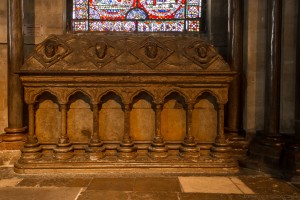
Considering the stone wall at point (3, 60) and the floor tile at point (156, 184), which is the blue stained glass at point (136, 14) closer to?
the stone wall at point (3, 60)

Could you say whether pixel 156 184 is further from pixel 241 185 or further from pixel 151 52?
pixel 151 52

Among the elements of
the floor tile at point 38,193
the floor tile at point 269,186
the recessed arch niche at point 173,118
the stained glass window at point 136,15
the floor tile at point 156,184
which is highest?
the stained glass window at point 136,15

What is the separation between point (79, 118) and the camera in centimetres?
405

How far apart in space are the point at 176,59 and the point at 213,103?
31.1 inches

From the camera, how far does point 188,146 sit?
3.94 meters

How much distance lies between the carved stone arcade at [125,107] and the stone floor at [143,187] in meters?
0.23

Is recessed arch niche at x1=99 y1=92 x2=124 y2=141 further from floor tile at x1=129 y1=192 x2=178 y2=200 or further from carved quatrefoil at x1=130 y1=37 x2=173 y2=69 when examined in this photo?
floor tile at x1=129 y1=192 x2=178 y2=200

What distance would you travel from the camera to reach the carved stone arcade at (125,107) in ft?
12.5

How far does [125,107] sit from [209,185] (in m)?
1.44

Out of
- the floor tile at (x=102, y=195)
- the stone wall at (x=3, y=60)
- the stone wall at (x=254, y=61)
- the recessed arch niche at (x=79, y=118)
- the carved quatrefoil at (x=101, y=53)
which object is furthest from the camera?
the stone wall at (x=3, y=60)

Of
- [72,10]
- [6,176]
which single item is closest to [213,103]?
[6,176]

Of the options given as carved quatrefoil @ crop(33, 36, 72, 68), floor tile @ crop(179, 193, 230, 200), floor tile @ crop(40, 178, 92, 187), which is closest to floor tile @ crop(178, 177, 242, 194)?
floor tile @ crop(179, 193, 230, 200)

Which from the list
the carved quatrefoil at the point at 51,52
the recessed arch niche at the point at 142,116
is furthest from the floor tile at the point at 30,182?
the carved quatrefoil at the point at 51,52

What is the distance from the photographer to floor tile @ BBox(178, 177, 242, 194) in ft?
10.3
